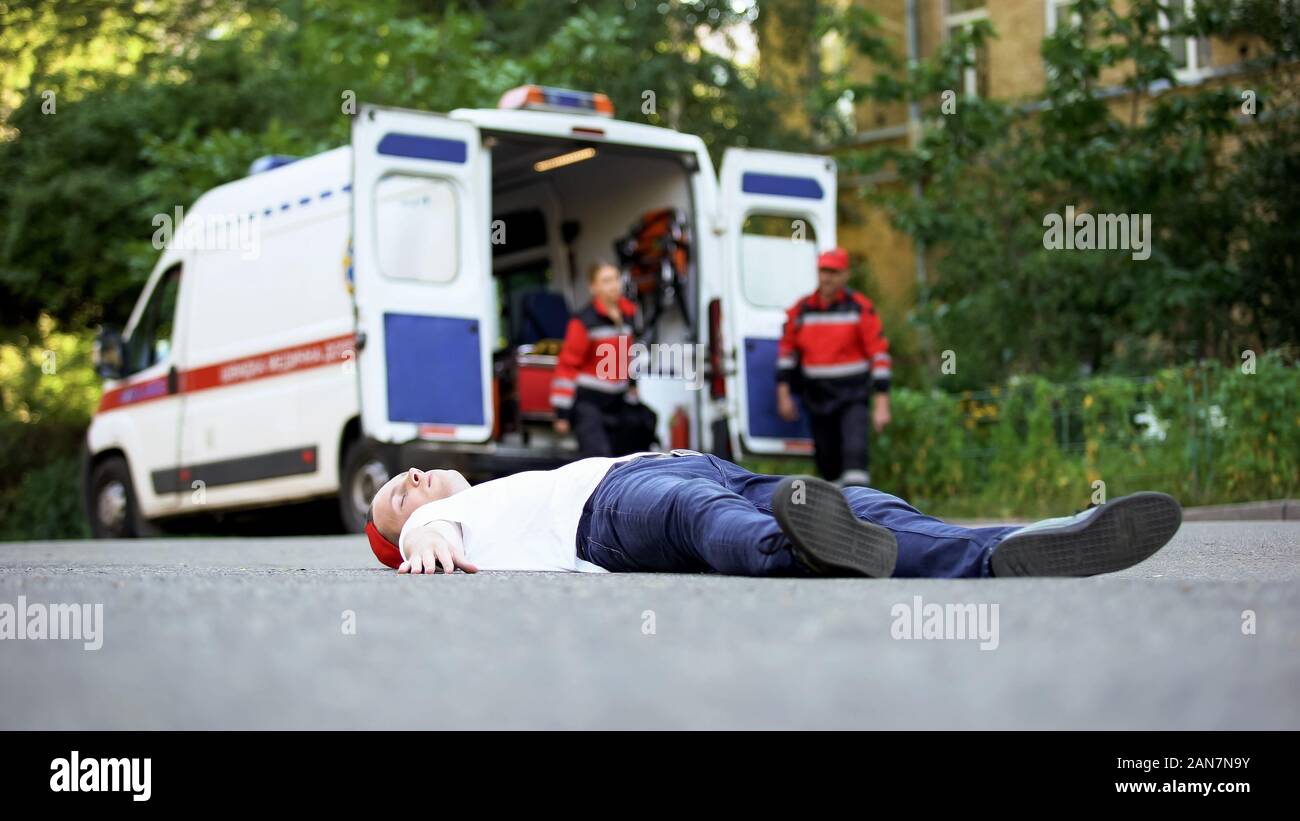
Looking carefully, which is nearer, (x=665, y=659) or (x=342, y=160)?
(x=665, y=659)

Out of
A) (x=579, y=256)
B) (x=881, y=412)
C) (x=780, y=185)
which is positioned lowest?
(x=881, y=412)

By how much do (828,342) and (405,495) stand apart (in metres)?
6.40

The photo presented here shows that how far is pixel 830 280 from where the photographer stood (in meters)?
11.3

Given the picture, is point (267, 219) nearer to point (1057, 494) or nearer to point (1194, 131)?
point (1057, 494)

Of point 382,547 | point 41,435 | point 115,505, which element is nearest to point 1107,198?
point 115,505

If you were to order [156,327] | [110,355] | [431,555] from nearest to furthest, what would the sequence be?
1. [431,555]
2. [156,327]
3. [110,355]

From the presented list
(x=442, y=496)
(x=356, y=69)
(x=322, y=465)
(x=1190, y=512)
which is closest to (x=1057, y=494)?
(x=1190, y=512)

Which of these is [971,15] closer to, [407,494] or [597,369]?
[597,369]

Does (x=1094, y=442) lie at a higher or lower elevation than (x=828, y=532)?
lower

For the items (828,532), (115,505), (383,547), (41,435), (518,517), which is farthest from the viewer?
(41,435)

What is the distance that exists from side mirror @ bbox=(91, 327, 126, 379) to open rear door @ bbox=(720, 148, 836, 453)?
4799 mm

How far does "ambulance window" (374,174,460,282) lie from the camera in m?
10.5

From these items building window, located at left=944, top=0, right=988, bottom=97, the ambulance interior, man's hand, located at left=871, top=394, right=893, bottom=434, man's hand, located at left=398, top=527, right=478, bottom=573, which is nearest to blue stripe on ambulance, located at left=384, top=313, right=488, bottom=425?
the ambulance interior

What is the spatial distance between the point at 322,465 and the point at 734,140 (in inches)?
444
